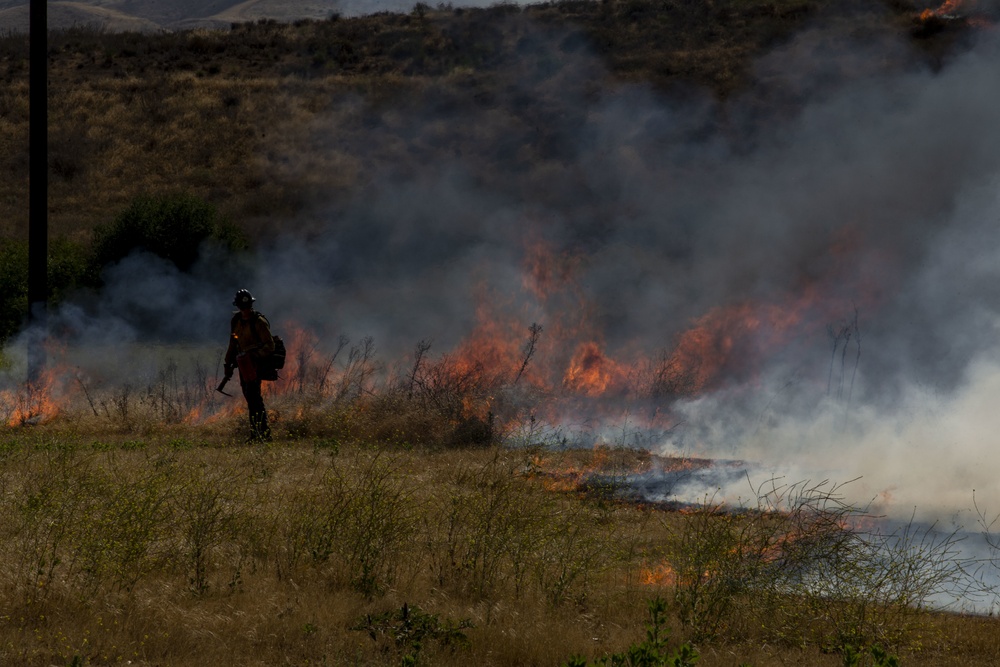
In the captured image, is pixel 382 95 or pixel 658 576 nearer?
pixel 658 576

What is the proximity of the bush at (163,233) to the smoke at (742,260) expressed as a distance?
43 centimetres

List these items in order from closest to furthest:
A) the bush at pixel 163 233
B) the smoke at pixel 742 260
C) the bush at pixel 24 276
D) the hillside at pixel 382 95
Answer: the smoke at pixel 742 260 → the bush at pixel 24 276 → the bush at pixel 163 233 → the hillside at pixel 382 95

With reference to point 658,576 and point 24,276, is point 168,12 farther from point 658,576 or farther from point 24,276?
point 658,576

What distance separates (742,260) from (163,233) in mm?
11047

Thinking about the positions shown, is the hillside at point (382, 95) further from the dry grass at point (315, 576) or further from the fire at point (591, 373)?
the dry grass at point (315, 576)

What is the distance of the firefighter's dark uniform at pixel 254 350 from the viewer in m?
10.7

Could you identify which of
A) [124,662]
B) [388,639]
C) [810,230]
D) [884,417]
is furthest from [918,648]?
[810,230]

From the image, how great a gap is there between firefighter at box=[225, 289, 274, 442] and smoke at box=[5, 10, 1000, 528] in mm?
4307

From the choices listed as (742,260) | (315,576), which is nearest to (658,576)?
(315,576)

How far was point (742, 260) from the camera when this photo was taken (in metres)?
16.4

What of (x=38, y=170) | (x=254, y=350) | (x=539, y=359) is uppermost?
(x=38, y=170)

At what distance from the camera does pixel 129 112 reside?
34.3 meters

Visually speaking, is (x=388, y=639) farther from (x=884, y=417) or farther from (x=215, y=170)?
(x=215, y=170)

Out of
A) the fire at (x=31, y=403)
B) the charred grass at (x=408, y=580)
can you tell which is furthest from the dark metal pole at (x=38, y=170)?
the charred grass at (x=408, y=580)
